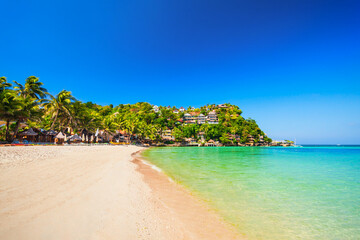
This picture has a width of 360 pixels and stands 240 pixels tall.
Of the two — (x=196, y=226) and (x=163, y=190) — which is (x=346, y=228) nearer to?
(x=196, y=226)

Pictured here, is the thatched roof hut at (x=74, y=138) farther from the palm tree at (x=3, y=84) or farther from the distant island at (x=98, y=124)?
the palm tree at (x=3, y=84)

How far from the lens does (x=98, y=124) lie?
4897 centimetres

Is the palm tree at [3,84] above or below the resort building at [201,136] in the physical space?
above

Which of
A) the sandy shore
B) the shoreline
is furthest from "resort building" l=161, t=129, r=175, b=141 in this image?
the sandy shore

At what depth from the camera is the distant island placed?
2736 centimetres

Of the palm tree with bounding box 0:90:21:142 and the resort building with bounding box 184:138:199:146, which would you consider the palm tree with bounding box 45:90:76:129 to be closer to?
the palm tree with bounding box 0:90:21:142

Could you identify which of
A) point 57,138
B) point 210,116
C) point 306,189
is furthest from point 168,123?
point 306,189

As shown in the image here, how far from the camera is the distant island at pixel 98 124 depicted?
27359mm

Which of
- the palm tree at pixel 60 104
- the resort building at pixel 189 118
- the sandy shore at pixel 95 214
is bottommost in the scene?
the sandy shore at pixel 95 214

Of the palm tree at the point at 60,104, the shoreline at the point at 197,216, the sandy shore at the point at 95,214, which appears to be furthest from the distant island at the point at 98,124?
the shoreline at the point at 197,216

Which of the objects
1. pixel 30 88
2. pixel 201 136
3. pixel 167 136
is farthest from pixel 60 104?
pixel 201 136

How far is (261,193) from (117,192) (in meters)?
5.35

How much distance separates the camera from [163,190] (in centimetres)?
657

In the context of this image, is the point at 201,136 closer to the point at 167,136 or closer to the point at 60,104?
the point at 167,136
